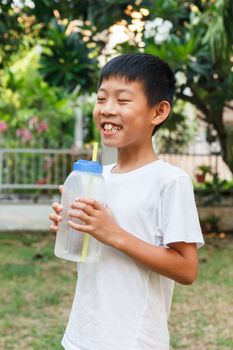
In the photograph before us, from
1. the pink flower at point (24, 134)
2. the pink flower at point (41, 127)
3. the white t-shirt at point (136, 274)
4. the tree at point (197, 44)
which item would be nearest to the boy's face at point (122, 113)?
the white t-shirt at point (136, 274)

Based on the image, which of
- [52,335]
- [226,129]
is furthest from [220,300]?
[226,129]

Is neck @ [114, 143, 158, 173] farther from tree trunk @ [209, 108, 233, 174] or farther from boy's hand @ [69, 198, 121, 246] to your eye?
tree trunk @ [209, 108, 233, 174]

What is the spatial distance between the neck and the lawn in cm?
216

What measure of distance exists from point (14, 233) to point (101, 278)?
675cm

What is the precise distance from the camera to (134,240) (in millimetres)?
1386

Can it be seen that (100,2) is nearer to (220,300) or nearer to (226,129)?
(226,129)

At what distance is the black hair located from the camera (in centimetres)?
150

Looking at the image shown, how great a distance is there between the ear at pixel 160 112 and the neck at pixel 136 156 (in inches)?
2.4

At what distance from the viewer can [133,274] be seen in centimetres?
144

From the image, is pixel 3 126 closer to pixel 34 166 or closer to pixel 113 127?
pixel 34 166

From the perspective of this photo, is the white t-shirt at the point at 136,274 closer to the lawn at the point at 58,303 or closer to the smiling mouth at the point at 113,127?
the smiling mouth at the point at 113,127

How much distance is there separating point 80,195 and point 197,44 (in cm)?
505

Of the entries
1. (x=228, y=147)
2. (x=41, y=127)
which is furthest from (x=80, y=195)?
(x=41, y=127)

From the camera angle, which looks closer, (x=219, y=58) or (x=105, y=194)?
(x=105, y=194)
